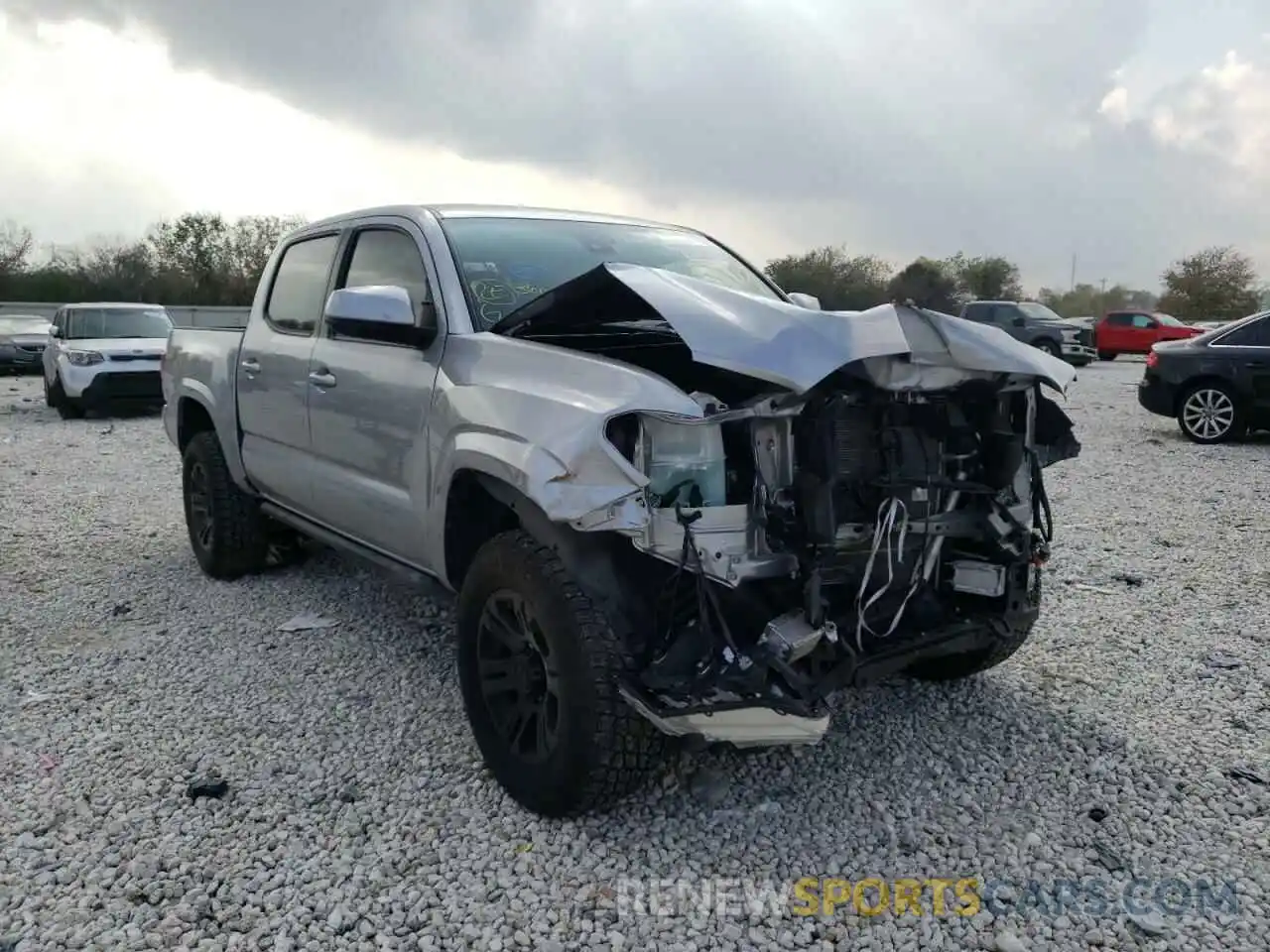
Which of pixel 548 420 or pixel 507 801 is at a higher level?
pixel 548 420

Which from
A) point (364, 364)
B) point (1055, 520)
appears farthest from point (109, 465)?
point (1055, 520)

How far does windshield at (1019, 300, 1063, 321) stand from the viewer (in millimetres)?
24953

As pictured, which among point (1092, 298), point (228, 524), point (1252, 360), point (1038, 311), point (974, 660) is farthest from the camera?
point (1092, 298)

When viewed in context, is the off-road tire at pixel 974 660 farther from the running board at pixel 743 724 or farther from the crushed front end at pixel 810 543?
the running board at pixel 743 724

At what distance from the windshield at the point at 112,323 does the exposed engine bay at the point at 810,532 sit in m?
13.1

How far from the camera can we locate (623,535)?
9.39 feet

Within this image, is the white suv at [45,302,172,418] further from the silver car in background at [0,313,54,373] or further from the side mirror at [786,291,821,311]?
the side mirror at [786,291,821,311]

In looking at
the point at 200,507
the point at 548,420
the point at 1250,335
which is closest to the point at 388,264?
the point at 548,420

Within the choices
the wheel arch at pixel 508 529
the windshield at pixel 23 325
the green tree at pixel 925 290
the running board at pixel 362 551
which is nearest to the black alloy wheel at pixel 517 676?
the wheel arch at pixel 508 529

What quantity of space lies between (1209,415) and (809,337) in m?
9.92

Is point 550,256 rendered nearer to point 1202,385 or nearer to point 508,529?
point 508,529

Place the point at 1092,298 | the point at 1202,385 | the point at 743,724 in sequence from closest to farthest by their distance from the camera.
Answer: the point at 743,724 < the point at 1202,385 < the point at 1092,298

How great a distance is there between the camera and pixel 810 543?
9.08ft

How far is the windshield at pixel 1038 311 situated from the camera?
25.0m
